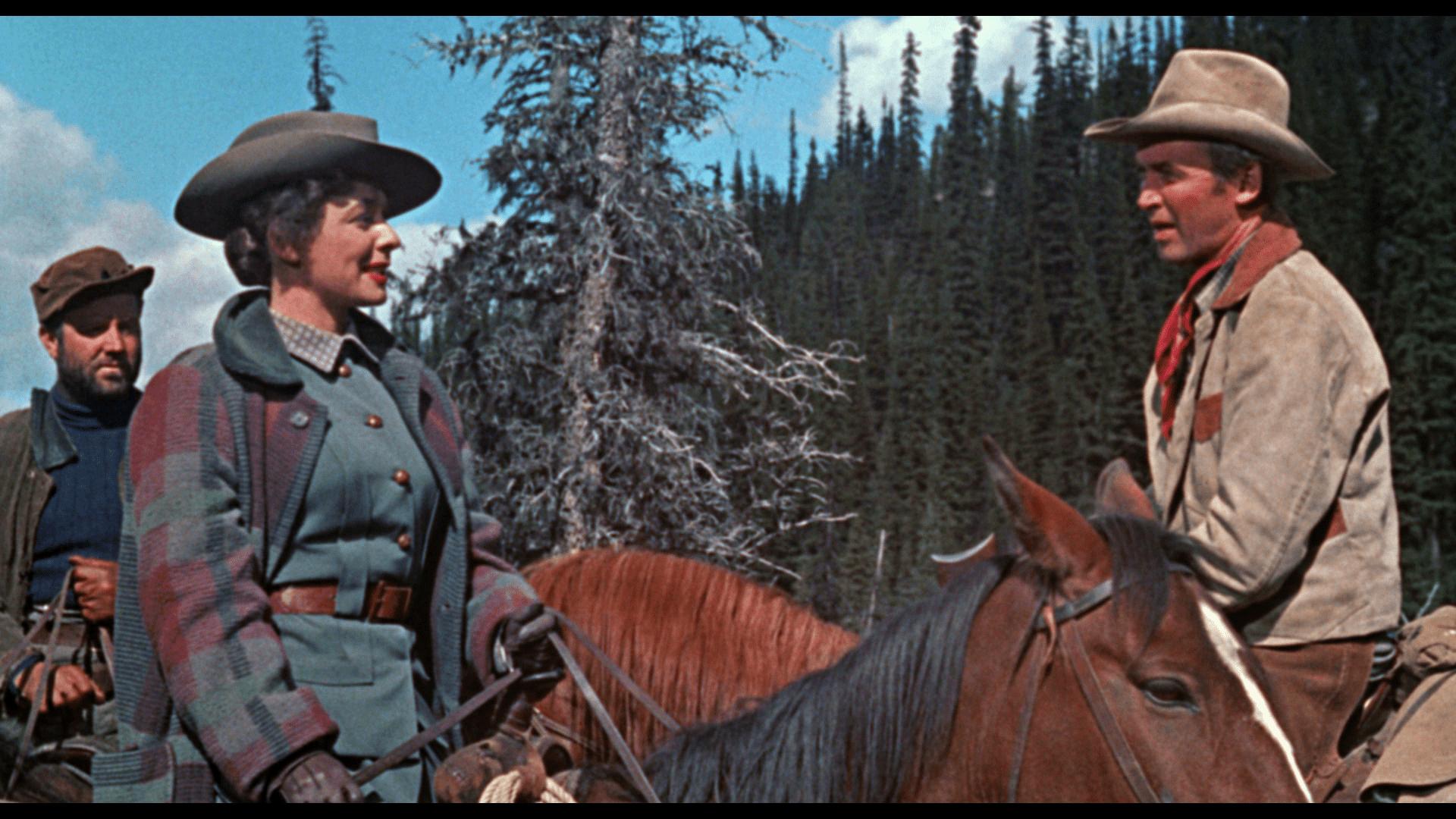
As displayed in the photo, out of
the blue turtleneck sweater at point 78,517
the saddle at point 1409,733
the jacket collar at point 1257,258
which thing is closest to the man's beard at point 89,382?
the blue turtleneck sweater at point 78,517

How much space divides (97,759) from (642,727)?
176 cm

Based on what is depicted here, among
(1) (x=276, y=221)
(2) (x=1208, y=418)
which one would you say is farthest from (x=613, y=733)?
(2) (x=1208, y=418)

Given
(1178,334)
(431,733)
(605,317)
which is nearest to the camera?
(431,733)

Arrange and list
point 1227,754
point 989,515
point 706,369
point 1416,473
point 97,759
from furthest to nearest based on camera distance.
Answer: point 989,515 < point 1416,473 < point 706,369 < point 97,759 < point 1227,754

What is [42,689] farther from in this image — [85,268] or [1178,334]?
[1178,334]

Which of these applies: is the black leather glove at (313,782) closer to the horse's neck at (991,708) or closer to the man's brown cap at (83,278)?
the horse's neck at (991,708)

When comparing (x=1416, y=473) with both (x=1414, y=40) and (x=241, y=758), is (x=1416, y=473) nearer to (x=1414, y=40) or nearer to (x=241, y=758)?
(x=241, y=758)

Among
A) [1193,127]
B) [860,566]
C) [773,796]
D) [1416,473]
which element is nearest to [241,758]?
[773,796]

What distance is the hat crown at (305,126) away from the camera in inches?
97.8

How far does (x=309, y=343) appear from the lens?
2436 millimetres

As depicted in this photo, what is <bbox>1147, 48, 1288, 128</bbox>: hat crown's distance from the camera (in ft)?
9.29

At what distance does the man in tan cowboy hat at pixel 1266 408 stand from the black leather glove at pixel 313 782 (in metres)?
1.59

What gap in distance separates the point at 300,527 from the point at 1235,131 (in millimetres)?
2282
